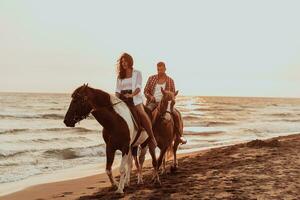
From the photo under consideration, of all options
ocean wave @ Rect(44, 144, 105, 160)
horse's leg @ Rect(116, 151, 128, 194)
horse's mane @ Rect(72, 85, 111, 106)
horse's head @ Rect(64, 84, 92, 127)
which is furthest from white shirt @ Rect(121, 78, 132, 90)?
ocean wave @ Rect(44, 144, 105, 160)

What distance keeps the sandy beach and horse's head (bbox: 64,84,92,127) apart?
167 cm

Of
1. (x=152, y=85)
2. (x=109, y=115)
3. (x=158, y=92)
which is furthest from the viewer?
(x=152, y=85)

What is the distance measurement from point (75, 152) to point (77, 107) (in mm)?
11863

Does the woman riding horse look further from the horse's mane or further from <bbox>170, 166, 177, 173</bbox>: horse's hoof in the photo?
<bbox>170, 166, 177, 173</bbox>: horse's hoof

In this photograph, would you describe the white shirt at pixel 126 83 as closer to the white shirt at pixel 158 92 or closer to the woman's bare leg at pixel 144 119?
the woman's bare leg at pixel 144 119

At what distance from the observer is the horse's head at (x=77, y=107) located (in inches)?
303

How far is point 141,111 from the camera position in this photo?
8.46 m

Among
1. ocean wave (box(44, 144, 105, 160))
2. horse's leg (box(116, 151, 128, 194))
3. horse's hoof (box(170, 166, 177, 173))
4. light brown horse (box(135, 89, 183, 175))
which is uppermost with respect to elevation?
light brown horse (box(135, 89, 183, 175))

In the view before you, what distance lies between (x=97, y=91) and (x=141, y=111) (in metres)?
1.05

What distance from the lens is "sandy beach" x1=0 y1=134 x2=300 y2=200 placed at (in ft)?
24.8

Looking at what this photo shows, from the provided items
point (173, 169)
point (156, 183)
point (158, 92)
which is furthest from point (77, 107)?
point (173, 169)

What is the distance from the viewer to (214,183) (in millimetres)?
8492

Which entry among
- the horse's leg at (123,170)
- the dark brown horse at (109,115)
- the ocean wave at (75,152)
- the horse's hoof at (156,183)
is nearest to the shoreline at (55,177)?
the ocean wave at (75,152)

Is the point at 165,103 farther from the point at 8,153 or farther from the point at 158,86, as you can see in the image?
the point at 8,153
